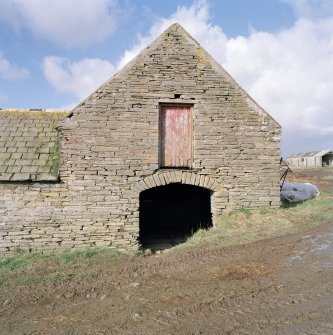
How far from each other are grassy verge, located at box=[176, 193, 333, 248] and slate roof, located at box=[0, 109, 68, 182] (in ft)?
14.3

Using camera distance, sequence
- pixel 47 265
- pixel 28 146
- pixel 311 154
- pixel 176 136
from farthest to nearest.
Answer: pixel 311 154 < pixel 176 136 < pixel 28 146 < pixel 47 265

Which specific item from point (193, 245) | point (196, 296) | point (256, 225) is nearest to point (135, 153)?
point (193, 245)

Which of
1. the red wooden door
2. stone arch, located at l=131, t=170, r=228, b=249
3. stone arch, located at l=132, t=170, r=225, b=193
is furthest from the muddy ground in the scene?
the red wooden door

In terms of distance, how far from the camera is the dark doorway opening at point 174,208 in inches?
527

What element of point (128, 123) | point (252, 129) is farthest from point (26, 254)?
point (252, 129)

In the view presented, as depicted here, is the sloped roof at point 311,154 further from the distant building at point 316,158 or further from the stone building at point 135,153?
the stone building at point 135,153

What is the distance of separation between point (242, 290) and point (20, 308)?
154 inches

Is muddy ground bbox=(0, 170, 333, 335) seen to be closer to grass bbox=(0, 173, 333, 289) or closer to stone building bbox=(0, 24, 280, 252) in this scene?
grass bbox=(0, 173, 333, 289)

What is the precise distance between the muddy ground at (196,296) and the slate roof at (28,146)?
10.4ft

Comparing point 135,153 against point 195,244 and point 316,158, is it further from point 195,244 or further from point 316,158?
point 316,158

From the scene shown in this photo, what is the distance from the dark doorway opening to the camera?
43.9ft

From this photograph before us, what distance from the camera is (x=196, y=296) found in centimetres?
568

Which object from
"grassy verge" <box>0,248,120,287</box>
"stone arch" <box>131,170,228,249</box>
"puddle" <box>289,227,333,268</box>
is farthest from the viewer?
"stone arch" <box>131,170,228,249</box>

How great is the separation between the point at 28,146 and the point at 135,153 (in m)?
3.16
